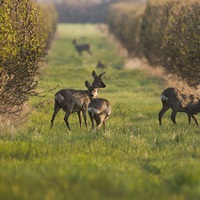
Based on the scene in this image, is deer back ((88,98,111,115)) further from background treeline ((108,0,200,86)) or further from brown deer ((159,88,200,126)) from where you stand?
background treeline ((108,0,200,86))

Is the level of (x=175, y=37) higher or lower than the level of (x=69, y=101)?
higher

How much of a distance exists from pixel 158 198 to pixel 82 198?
91 cm

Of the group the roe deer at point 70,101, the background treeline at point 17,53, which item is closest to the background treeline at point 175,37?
the roe deer at point 70,101

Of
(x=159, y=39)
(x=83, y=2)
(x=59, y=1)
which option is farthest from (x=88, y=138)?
(x=59, y=1)

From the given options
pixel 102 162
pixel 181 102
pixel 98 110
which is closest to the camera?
pixel 102 162

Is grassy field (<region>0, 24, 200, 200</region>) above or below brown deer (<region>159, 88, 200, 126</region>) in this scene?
below

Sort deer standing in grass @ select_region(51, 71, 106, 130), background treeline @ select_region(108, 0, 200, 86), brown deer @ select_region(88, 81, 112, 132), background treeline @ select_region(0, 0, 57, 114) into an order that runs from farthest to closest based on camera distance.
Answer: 1. background treeline @ select_region(108, 0, 200, 86)
2. deer standing in grass @ select_region(51, 71, 106, 130)
3. brown deer @ select_region(88, 81, 112, 132)
4. background treeline @ select_region(0, 0, 57, 114)

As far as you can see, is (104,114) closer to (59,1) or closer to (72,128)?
(72,128)

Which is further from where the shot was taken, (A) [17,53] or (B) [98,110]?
(A) [17,53]

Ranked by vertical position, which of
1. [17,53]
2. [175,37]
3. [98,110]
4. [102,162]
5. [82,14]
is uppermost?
[82,14]

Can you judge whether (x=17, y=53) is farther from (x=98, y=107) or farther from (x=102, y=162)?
(x=102, y=162)

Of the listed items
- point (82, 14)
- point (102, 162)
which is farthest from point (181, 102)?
point (82, 14)

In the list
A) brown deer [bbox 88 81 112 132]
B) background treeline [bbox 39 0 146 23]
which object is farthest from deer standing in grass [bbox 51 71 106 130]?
background treeline [bbox 39 0 146 23]

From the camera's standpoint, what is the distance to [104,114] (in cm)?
1237
